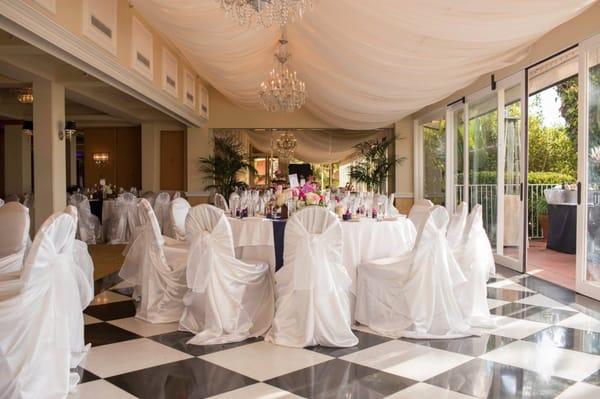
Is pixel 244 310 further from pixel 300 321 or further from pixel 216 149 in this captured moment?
pixel 216 149

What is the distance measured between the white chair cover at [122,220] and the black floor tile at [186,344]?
6296 mm

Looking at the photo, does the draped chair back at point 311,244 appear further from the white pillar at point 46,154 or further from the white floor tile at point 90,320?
the white pillar at point 46,154

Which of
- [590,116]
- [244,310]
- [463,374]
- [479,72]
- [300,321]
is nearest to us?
[463,374]

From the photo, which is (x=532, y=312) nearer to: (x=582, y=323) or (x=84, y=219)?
(x=582, y=323)

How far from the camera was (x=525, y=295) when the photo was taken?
5.36 m

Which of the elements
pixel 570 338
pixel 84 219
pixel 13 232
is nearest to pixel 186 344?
pixel 13 232

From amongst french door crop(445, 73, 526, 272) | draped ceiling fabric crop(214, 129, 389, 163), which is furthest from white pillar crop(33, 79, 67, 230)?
french door crop(445, 73, 526, 272)

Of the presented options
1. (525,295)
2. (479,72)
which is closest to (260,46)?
(479,72)

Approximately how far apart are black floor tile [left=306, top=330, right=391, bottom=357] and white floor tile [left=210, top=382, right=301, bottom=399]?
2.36 feet

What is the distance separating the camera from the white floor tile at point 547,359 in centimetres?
314

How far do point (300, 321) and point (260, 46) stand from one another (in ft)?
15.7

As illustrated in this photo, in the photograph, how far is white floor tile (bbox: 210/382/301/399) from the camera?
2.76 m

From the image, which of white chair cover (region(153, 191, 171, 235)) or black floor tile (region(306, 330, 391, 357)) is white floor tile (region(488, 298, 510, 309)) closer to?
black floor tile (region(306, 330, 391, 357))

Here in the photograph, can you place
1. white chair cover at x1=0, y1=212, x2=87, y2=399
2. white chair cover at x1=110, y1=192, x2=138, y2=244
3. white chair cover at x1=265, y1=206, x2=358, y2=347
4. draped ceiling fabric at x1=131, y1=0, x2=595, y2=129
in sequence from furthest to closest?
white chair cover at x1=110, y1=192, x2=138, y2=244 → draped ceiling fabric at x1=131, y1=0, x2=595, y2=129 → white chair cover at x1=265, y1=206, x2=358, y2=347 → white chair cover at x1=0, y1=212, x2=87, y2=399
